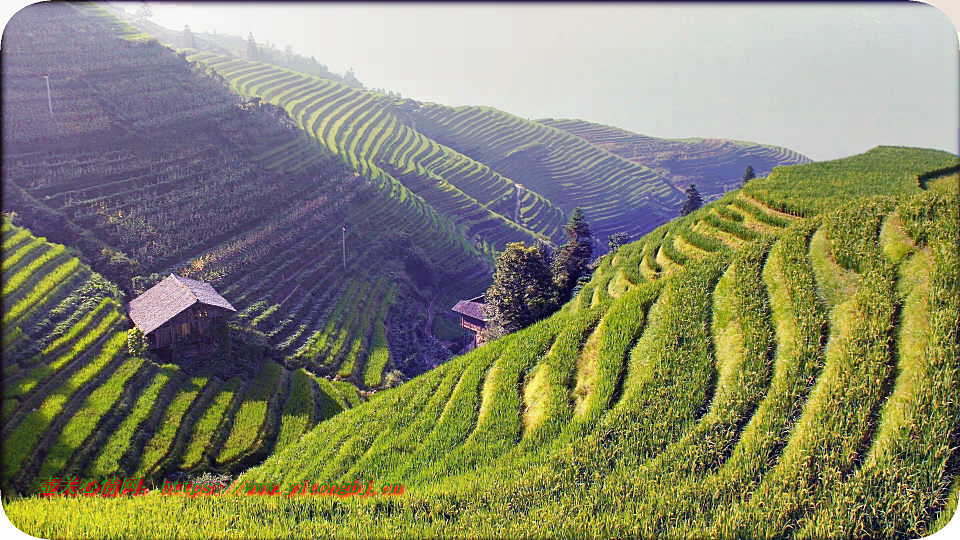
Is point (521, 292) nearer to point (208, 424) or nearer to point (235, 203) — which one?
point (208, 424)

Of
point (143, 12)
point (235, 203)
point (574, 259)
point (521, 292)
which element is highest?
point (143, 12)

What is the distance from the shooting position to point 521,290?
21.2 metres

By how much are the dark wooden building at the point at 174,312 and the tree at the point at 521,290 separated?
438 inches

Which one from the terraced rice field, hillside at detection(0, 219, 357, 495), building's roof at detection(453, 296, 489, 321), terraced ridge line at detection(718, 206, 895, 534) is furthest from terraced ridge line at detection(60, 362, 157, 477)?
the terraced rice field

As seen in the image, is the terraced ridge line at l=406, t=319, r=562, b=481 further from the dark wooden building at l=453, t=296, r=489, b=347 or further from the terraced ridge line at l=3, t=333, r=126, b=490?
the dark wooden building at l=453, t=296, r=489, b=347

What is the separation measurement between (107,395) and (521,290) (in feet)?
48.6

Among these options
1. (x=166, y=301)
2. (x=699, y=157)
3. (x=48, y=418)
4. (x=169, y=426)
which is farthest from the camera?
(x=699, y=157)

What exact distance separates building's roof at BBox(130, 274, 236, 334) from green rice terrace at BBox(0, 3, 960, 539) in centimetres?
65

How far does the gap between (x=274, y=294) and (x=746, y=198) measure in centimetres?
2122

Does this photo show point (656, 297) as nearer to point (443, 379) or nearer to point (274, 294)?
point (443, 379)

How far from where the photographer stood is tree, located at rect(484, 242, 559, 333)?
2064cm

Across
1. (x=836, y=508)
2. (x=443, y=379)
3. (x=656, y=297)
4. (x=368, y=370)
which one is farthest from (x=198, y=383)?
(x=836, y=508)

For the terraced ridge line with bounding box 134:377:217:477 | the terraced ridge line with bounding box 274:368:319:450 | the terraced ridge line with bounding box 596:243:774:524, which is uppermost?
the terraced ridge line with bounding box 596:243:774:524

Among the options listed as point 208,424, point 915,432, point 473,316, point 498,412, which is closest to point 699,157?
point 473,316
